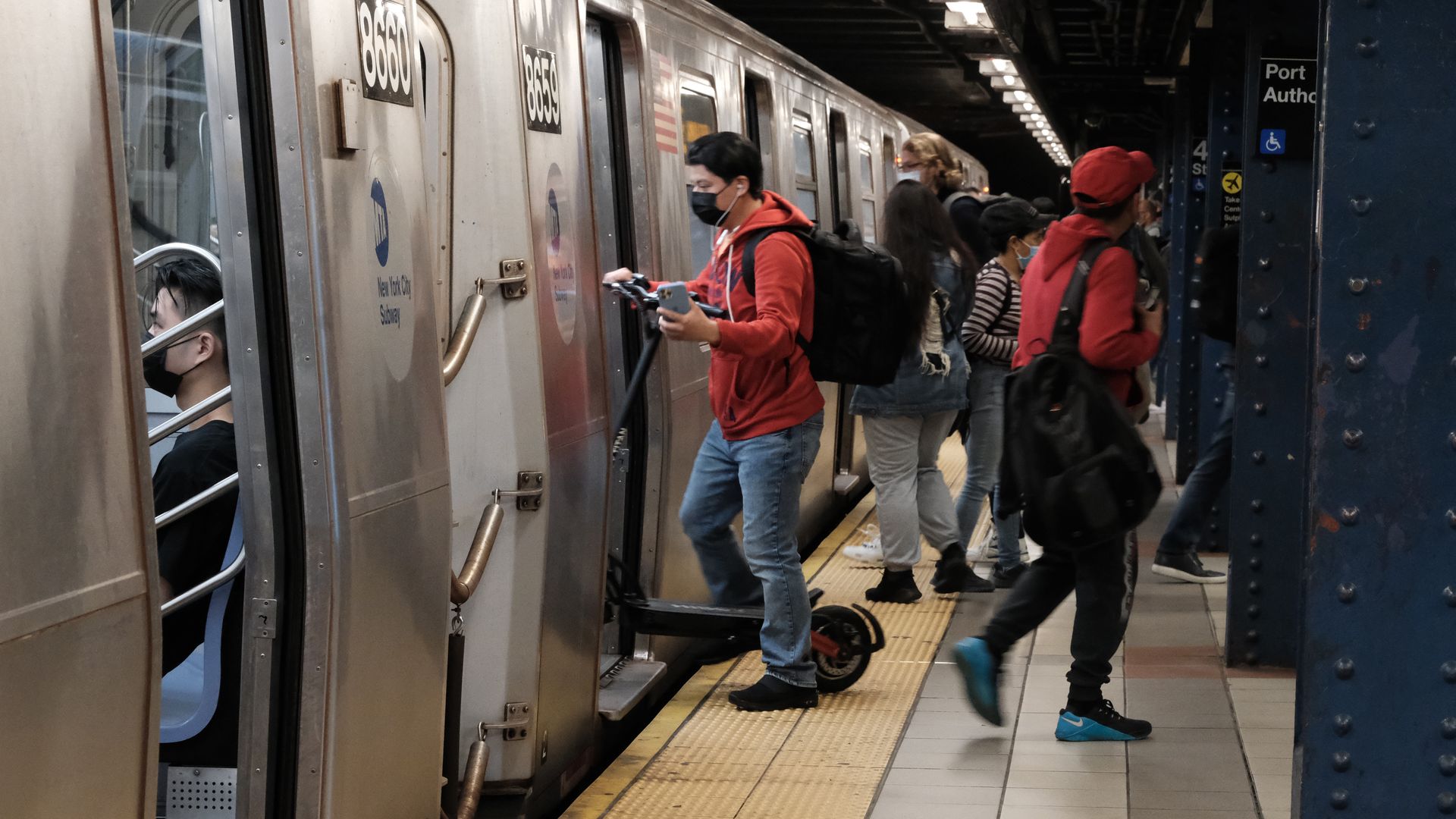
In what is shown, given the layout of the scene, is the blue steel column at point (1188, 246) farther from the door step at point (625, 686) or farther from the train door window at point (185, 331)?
the train door window at point (185, 331)

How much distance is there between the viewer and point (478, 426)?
3.92 m

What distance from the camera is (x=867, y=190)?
11.4 meters

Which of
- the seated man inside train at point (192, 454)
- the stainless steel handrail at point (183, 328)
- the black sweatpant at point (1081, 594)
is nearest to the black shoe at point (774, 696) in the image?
the black sweatpant at point (1081, 594)

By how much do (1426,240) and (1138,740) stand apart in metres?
2.65

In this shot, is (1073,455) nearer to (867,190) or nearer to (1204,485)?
(1204,485)

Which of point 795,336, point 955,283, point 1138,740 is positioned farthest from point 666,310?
point 955,283

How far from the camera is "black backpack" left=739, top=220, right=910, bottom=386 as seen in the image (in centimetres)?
494

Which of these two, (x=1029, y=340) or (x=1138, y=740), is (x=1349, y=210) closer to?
(x=1029, y=340)

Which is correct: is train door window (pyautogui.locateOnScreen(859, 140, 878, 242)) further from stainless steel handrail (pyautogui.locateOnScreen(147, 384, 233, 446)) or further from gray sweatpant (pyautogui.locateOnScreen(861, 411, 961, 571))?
stainless steel handrail (pyautogui.locateOnScreen(147, 384, 233, 446))

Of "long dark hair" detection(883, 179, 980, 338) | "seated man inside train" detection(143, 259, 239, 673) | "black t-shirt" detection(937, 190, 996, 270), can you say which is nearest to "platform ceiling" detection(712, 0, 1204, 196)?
"black t-shirt" detection(937, 190, 996, 270)

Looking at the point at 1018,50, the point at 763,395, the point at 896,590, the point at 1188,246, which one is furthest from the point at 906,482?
the point at 1018,50

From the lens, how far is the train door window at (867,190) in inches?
429

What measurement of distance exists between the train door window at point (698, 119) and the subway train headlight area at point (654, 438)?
3 cm

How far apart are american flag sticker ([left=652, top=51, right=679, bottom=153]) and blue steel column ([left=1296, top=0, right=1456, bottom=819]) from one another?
3.17 m
